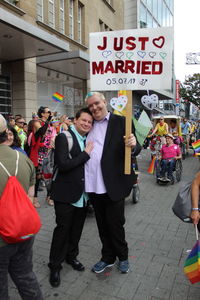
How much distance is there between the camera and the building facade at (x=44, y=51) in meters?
9.26

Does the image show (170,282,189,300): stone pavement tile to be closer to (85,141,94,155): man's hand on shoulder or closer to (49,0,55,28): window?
(85,141,94,155): man's hand on shoulder

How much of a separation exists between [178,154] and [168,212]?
2.85 metres

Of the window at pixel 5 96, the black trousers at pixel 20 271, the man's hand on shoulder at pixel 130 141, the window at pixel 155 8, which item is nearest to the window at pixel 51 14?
the window at pixel 5 96

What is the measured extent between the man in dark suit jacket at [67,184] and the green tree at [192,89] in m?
45.1

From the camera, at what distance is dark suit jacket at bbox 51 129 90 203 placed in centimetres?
261

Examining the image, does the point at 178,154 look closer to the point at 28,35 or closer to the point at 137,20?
the point at 28,35

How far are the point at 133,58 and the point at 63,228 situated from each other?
1.89 metres

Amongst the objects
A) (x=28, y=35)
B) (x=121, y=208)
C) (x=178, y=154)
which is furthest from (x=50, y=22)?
(x=121, y=208)

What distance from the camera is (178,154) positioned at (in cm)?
755

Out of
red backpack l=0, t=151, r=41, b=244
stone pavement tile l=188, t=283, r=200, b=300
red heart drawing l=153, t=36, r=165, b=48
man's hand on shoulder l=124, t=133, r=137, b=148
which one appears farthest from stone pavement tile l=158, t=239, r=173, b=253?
red heart drawing l=153, t=36, r=165, b=48

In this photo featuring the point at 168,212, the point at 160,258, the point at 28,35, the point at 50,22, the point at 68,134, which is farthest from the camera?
the point at 50,22

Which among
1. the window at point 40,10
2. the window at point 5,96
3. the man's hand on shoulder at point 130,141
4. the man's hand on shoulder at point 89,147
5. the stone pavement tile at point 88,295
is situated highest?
the window at point 40,10

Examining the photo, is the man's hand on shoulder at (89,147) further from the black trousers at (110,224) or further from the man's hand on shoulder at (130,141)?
the black trousers at (110,224)

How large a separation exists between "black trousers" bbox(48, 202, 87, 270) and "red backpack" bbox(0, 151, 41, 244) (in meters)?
0.84
